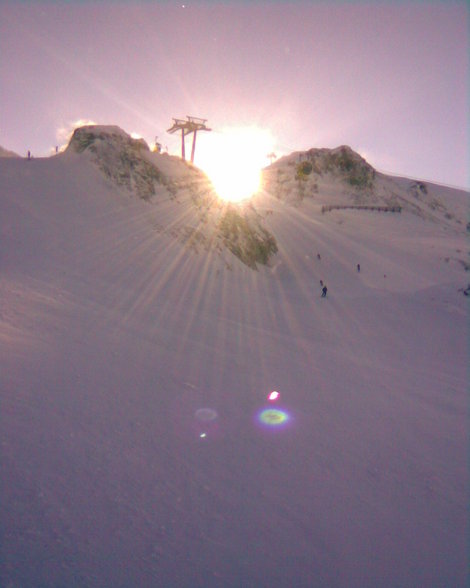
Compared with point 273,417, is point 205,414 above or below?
above

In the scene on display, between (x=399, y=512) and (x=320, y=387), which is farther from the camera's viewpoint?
(x=320, y=387)

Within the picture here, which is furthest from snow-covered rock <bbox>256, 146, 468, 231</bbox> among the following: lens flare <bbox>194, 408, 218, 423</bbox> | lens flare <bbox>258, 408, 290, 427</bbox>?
lens flare <bbox>194, 408, 218, 423</bbox>

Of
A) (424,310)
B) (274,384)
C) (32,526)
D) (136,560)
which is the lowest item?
(424,310)

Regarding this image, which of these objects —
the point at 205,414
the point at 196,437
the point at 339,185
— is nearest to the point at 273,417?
the point at 205,414

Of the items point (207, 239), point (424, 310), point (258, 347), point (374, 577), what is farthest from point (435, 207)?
point (374, 577)

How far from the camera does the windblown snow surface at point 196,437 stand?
9.59ft

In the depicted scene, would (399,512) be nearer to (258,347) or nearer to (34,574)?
(34,574)

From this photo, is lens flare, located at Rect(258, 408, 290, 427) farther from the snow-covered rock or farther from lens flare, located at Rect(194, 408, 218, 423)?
the snow-covered rock

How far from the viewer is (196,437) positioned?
14.8 feet

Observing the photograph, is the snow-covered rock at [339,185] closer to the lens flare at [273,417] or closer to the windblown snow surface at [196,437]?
the windblown snow surface at [196,437]

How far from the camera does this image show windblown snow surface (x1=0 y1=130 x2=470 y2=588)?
2.92 metres

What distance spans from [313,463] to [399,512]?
958 millimetres

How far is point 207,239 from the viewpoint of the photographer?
20188 millimetres

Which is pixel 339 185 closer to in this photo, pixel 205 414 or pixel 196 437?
pixel 205 414
